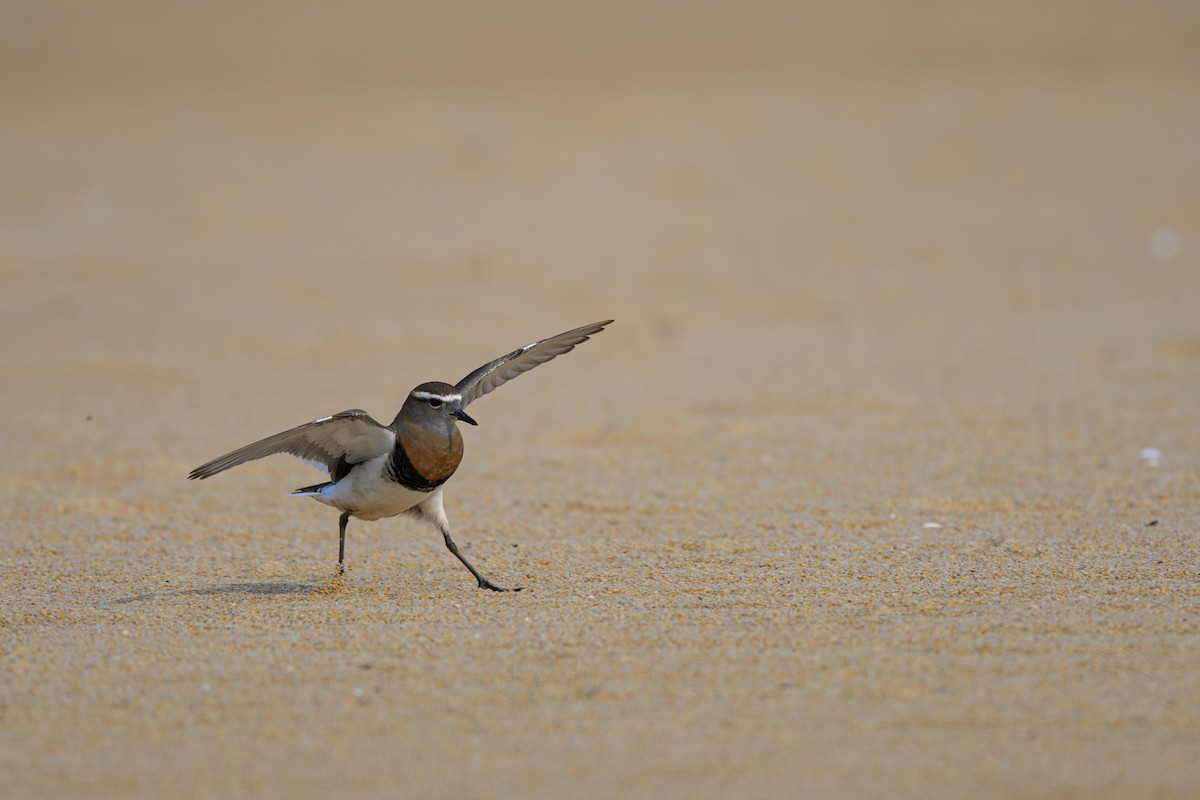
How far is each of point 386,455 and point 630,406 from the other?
4.13m

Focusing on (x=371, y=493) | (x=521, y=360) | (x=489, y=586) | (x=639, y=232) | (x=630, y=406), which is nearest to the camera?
(x=371, y=493)

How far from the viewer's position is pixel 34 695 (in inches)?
176

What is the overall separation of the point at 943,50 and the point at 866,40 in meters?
1.36

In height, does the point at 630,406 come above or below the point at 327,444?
above

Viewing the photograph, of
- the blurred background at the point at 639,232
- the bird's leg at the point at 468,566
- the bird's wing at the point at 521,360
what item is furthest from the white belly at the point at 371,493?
the blurred background at the point at 639,232

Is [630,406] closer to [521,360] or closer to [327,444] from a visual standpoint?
[521,360]

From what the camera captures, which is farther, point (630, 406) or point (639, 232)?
point (639, 232)

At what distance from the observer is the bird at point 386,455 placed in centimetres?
539

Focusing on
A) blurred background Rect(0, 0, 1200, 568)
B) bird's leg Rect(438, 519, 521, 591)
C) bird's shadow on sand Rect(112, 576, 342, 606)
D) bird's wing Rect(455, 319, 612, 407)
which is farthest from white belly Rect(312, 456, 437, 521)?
blurred background Rect(0, 0, 1200, 568)

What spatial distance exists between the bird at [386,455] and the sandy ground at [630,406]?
386 mm

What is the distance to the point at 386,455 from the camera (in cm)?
551

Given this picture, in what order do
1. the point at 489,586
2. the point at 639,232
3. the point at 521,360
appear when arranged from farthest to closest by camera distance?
the point at 639,232
the point at 521,360
the point at 489,586

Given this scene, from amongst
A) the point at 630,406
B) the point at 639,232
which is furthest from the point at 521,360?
the point at 639,232

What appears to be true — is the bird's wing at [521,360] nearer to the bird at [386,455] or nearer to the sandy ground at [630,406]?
the bird at [386,455]
